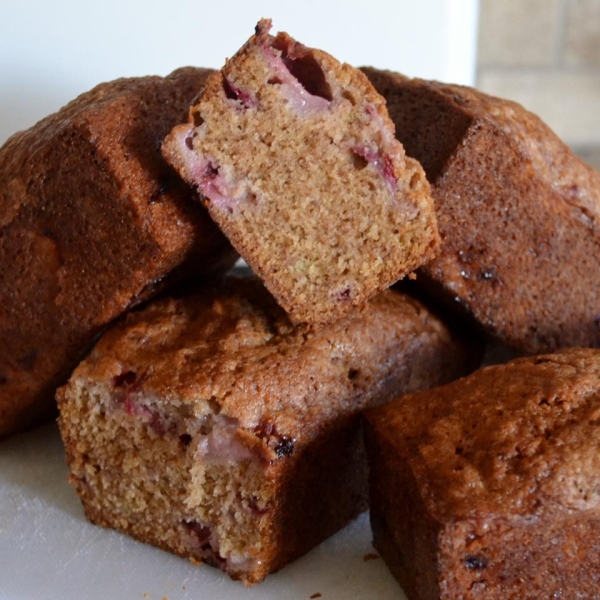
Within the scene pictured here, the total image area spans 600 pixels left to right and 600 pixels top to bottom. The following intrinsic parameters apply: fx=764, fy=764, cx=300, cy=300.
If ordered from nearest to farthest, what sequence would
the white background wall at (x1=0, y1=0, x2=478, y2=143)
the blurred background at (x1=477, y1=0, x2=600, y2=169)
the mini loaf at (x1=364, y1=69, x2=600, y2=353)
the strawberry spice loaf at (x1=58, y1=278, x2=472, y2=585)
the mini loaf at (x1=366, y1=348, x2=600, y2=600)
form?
the mini loaf at (x1=366, y1=348, x2=600, y2=600) → the strawberry spice loaf at (x1=58, y1=278, x2=472, y2=585) → the mini loaf at (x1=364, y1=69, x2=600, y2=353) → the white background wall at (x1=0, y1=0, x2=478, y2=143) → the blurred background at (x1=477, y1=0, x2=600, y2=169)

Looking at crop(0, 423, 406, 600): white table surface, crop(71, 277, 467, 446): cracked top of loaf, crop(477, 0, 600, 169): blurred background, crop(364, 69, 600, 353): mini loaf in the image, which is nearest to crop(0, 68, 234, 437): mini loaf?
crop(71, 277, 467, 446): cracked top of loaf

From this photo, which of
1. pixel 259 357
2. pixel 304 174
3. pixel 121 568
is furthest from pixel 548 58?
pixel 121 568

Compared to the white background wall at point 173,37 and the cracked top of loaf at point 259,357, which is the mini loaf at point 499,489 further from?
the white background wall at point 173,37

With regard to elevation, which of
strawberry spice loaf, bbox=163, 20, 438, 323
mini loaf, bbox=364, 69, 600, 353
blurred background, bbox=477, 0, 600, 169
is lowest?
blurred background, bbox=477, 0, 600, 169

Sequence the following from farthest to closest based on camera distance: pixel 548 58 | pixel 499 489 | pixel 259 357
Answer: pixel 548 58, pixel 259 357, pixel 499 489

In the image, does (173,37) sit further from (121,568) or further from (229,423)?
(121,568)

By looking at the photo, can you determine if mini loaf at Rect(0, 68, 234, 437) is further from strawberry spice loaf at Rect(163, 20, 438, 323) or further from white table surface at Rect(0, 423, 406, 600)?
white table surface at Rect(0, 423, 406, 600)

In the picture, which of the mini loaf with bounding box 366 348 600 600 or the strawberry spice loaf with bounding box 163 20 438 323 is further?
the strawberry spice loaf with bounding box 163 20 438 323
